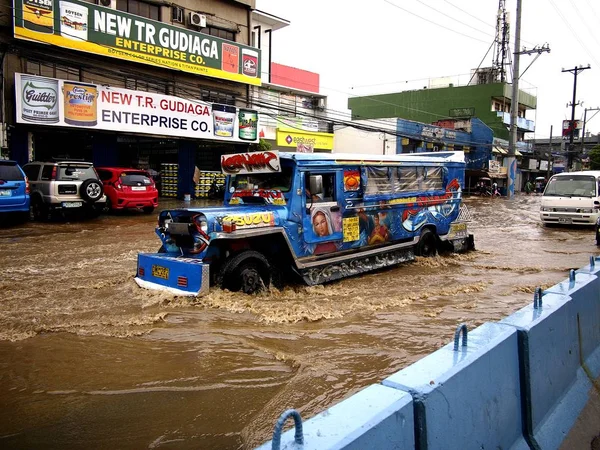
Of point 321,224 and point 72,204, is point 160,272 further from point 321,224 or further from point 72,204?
point 72,204

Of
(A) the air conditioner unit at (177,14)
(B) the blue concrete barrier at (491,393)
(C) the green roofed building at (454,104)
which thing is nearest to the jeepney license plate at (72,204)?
(A) the air conditioner unit at (177,14)

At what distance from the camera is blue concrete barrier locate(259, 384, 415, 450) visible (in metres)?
1.76

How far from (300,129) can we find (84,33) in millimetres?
13012

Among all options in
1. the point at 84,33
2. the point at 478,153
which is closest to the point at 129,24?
the point at 84,33

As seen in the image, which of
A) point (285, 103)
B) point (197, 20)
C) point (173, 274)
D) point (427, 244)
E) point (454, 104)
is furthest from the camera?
point (454, 104)

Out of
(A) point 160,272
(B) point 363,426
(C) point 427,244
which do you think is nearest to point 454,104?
(C) point 427,244

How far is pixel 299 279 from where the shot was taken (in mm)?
7410

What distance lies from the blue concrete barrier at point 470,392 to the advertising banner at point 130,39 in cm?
1806

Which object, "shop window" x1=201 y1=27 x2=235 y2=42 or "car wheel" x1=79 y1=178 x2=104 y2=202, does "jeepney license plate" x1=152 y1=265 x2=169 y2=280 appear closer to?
"car wheel" x1=79 y1=178 x2=104 y2=202

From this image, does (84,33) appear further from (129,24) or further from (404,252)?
(404,252)

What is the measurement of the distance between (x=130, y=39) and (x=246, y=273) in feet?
50.9

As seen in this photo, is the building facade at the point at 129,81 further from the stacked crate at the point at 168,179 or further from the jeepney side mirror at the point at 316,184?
the jeepney side mirror at the point at 316,184

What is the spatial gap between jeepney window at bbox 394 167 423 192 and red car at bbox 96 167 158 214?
405 inches

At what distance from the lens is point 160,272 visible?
21.4 feet
